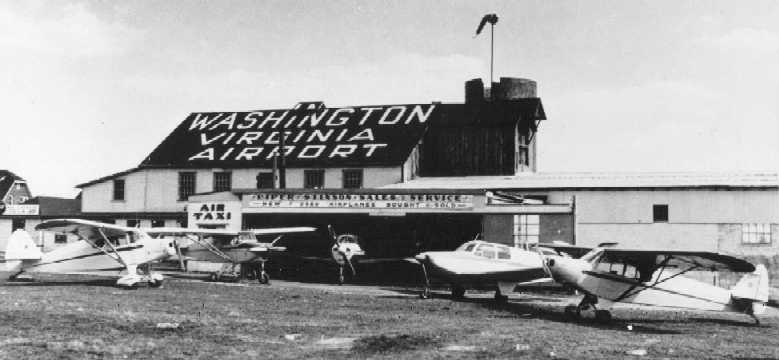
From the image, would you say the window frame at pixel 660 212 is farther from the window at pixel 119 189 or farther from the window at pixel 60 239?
the window at pixel 60 239

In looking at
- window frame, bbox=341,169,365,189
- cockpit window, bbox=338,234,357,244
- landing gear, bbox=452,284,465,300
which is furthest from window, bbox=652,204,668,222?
window frame, bbox=341,169,365,189

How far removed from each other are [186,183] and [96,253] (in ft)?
64.7

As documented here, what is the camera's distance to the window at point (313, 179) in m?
44.5

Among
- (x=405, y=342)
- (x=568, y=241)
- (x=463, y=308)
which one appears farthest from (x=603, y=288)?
(x=568, y=241)

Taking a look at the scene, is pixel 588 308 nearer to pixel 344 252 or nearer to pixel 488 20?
pixel 344 252

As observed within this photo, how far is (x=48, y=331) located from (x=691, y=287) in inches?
616

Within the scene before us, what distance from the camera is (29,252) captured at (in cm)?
2712

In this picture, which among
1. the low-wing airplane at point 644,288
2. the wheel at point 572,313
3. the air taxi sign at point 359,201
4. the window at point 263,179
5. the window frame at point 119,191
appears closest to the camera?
the low-wing airplane at point 644,288

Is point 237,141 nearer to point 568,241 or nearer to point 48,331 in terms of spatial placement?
point 568,241

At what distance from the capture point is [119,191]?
47.8 m

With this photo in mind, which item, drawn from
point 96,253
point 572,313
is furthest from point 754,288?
point 96,253

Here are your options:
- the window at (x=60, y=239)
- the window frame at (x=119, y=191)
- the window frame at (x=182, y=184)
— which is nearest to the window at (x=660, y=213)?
the window frame at (x=182, y=184)

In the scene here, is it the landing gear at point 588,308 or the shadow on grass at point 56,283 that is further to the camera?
the shadow on grass at point 56,283

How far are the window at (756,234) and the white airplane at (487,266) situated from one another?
42.1ft
